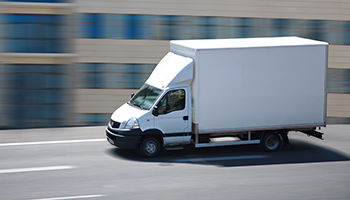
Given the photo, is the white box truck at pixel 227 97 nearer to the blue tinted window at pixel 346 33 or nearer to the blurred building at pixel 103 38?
the blurred building at pixel 103 38

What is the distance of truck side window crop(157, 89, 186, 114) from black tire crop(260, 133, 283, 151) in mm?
2671

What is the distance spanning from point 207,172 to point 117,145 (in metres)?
2.79

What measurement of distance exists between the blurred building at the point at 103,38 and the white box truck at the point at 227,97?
9.73 meters

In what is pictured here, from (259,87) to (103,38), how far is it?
1173cm

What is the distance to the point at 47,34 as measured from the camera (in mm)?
24859

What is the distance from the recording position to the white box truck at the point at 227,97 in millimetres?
15609

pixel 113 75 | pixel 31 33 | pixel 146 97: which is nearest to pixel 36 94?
pixel 31 33

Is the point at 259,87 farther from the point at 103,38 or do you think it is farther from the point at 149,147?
the point at 103,38

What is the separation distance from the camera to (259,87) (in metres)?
16.1

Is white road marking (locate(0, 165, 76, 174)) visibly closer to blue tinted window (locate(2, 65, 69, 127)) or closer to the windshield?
the windshield

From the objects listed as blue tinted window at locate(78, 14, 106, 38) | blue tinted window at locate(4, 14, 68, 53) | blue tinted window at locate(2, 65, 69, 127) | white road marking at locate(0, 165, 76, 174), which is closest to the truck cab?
white road marking at locate(0, 165, 76, 174)

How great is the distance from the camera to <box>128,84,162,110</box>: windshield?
622 inches

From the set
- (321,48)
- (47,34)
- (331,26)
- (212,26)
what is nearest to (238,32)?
(212,26)

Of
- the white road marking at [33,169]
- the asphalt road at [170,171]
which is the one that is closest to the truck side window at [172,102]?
the asphalt road at [170,171]
